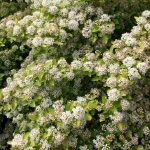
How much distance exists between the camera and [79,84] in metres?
6.34

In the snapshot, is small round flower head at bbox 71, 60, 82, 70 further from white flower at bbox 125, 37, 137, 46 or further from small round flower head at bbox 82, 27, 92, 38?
white flower at bbox 125, 37, 137, 46

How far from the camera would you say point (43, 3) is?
6660 mm

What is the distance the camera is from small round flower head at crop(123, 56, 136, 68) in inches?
229

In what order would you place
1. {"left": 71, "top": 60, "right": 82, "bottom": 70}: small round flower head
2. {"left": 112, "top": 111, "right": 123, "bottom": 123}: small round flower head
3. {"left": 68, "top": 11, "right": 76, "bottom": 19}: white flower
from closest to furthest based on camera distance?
{"left": 112, "top": 111, "right": 123, "bottom": 123}: small round flower head → {"left": 71, "top": 60, "right": 82, "bottom": 70}: small round flower head → {"left": 68, "top": 11, "right": 76, "bottom": 19}: white flower

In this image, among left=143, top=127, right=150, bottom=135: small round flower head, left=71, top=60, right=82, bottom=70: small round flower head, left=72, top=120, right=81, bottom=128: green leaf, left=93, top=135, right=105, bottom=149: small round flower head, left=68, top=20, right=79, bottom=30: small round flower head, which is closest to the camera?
left=72, top=120, right=81, bottom=128: green leaf

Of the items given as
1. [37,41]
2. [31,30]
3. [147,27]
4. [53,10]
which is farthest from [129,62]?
[31,30]

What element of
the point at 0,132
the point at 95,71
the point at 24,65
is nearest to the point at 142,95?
the point at 95,71

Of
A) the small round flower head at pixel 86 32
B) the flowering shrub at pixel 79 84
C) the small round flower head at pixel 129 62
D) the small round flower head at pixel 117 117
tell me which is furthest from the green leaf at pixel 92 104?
the small round flower head at pixel 86 32

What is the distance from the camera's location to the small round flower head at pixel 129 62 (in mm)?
5805

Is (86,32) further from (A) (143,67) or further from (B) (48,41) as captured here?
(A) (143,67)

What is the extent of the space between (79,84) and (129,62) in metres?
0.89

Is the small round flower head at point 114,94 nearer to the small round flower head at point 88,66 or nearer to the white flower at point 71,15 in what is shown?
the small round flower head at point 88,66

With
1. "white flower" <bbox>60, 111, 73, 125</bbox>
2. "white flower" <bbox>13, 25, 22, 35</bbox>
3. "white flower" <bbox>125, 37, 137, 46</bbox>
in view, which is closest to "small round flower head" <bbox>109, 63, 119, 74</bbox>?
"white flower" <bbox>125, 37, 137, 46</bbox>

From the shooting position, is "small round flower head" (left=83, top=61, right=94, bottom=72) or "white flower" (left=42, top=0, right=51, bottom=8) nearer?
"small round flower head" (left=83, top=61, right=94, bottom=72)
